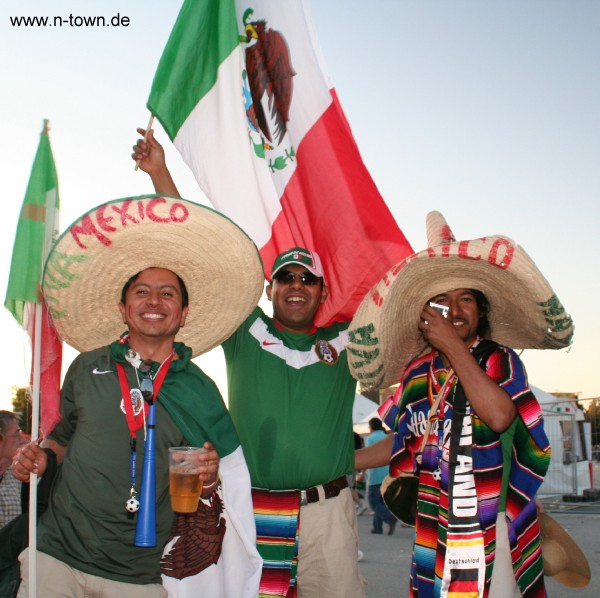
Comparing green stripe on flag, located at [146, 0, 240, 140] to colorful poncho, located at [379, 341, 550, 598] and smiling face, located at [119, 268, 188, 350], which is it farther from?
colorful poncho, located at [379, 341, 550, 598]

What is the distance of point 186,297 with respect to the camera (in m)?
3.76

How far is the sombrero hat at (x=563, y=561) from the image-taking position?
347 centimetres

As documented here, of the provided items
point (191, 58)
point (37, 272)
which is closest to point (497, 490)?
point (37, 272)

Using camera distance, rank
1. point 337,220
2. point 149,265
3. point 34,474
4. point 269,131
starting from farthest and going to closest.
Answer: point 269,131 < point 337,220 < point 149,265 < point 34,474

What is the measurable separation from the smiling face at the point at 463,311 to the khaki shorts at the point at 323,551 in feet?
3.89

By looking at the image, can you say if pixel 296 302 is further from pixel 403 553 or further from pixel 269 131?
pixel 403 553

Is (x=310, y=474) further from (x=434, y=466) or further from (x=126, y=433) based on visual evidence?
(x=126, y=433)

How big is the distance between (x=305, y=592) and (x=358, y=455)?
2.71ft

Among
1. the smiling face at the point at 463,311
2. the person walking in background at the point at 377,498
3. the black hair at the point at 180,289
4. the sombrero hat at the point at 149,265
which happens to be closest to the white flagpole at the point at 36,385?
the sombrero hat at the point at 149,265

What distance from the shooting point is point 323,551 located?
13.4 ft

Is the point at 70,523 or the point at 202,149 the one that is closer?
the point at 70,523

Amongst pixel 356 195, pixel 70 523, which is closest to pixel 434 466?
pixel 70 523

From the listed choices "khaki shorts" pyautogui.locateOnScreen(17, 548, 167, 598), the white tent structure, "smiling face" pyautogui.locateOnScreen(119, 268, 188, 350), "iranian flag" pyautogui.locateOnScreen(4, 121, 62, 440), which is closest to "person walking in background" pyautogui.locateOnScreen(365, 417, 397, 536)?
the white tent structure

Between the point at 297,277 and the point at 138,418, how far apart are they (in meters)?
1.59
